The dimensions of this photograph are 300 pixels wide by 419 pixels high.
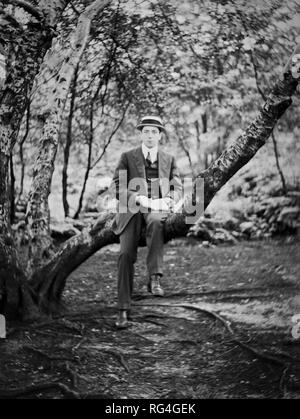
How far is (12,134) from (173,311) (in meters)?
1.72

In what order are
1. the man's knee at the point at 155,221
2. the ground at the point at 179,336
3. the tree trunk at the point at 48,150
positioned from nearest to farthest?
1. the ground at the point at 179,336
2. the man's knee at the point at 155,221
3. the tree trunk at the point at 48,150

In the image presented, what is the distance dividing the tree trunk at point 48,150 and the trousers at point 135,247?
698mm

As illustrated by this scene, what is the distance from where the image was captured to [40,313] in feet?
11.8

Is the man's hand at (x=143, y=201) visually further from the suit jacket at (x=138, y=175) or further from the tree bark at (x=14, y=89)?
the tree bark at (x=14, y=89)

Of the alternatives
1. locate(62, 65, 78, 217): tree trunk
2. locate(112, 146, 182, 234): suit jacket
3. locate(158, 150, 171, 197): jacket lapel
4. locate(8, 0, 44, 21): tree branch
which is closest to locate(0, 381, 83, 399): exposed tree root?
locate(112, 146, 182, 234): suit jacket

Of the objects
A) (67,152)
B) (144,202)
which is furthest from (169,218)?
(67,152)

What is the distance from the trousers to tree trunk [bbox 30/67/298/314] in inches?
3.0

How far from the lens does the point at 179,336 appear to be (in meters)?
3.36

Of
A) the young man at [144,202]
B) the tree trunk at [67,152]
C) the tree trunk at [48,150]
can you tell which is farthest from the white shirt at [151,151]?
the tree trunk at [67,152]

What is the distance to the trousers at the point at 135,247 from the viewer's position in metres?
3.29

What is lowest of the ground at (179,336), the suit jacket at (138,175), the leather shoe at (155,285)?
the ground at (179,336)

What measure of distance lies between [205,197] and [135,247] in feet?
2.02

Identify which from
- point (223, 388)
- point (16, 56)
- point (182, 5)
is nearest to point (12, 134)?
point (16, 56)
